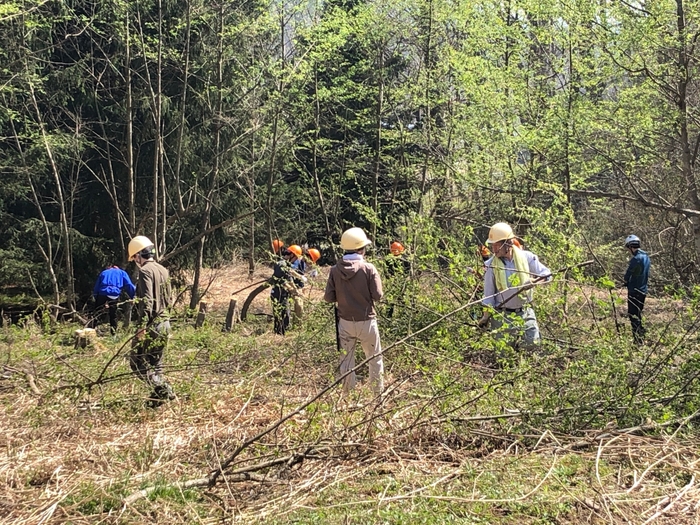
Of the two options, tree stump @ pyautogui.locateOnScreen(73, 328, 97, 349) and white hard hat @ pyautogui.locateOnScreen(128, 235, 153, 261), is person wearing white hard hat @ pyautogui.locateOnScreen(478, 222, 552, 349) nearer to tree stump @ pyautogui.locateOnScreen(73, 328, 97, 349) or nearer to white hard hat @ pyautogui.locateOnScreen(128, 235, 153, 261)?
white hard hat @ pyautogui.locateOnScreen(128, 235, 153, 261)

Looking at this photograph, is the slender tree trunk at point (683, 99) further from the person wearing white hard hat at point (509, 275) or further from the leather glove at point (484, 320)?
the leather glove at point (484, 320)

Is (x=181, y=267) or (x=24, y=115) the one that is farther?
(x=181, y=267)

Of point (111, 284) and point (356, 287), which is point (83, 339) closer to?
point (111, 284)

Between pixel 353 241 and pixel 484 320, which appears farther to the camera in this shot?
pixel 353 241

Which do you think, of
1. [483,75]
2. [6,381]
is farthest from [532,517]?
[483,75]

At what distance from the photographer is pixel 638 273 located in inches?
349

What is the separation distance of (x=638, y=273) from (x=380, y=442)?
596 centimetres

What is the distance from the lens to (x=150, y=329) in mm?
5543

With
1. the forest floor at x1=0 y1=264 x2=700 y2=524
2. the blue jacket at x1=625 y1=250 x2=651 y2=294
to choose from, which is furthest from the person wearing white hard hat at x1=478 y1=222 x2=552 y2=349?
the blue jacket at x1=625 y1=250 x2=651 y2=294

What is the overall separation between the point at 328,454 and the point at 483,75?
405 inches

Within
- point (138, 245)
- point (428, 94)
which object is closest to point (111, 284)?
point (138, 245)

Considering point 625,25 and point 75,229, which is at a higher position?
point 625,25

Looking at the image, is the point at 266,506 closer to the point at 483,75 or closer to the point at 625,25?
the point at 625,25

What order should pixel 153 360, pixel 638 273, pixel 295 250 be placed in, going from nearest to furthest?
pixel 153 360
pixel 638 273
pixel 295 250
